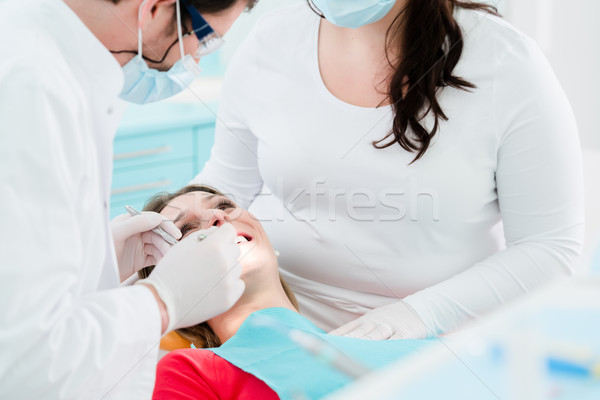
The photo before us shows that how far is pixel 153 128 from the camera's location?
2.69 m

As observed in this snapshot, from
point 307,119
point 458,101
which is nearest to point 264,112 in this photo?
point 307,119

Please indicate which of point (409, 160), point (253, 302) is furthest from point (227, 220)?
point (409, 160)

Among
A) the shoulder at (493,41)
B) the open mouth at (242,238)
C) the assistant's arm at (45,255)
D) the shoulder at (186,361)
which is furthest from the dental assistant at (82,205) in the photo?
the shoulder at (493,41)

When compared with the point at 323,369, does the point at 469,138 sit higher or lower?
higher

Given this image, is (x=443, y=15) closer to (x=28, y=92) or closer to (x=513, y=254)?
(x=513, y=254)

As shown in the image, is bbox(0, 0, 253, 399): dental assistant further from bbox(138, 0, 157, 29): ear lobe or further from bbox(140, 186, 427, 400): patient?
bbox(140, 186, 427, 400): patient

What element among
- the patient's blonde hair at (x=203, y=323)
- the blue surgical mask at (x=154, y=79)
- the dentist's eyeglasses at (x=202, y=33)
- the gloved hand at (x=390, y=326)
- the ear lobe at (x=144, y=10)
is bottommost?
the patient's blonde hair at (x=203, y=323)

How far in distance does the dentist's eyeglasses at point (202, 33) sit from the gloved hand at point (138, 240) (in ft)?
1.35

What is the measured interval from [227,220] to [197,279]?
593mm

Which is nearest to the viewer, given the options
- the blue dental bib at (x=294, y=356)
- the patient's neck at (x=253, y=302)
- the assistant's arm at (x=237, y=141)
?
the blue dental bib at (x=294, y=356)

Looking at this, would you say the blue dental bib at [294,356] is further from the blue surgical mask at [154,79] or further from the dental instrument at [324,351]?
the blue surgical mask at [154,79]

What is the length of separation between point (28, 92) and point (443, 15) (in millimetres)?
963

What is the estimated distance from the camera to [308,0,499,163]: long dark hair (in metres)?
Result: 1.43

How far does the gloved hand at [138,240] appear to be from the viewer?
1.31 m
